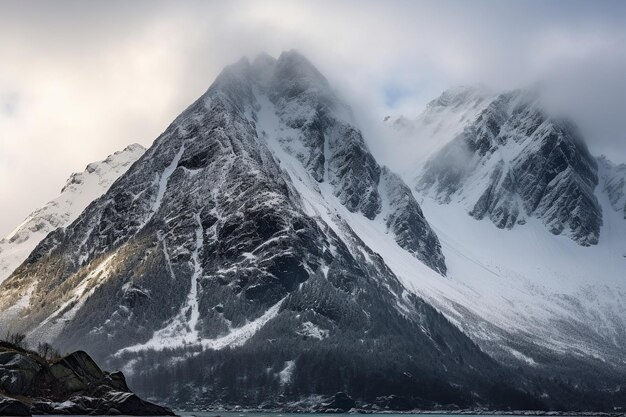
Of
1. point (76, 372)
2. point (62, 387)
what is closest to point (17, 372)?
point (62, 387)

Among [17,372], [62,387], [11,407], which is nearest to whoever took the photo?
[11,407]

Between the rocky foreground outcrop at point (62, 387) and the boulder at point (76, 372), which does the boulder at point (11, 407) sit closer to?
the rocky foreground outcrop at point (62, 387)

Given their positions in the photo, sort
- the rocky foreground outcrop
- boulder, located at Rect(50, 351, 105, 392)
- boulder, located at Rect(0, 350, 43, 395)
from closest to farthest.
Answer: boulder, located at Rect(0, 350, 43, 395), the rocky foreground outcrop, boulder, located at Rect(50, 351, 105, 392)

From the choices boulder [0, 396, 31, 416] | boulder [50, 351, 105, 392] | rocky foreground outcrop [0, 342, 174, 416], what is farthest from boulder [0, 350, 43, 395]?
boulder [0, 396, 31, 416]

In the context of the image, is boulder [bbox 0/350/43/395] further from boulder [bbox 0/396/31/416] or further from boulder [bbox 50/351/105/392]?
boulder [bbox 0/396/31/416]

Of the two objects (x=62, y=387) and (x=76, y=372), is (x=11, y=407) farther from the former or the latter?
Result: (x=76, y=372)

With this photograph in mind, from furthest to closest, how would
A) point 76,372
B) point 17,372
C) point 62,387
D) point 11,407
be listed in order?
point 76,372 < point 62,387 < point 17,372 < point 11,407

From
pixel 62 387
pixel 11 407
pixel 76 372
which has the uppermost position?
pixel 76 372

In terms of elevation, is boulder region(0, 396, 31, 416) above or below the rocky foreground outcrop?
below

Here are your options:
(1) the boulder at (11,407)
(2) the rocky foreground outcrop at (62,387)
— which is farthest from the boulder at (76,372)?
(1) the boulder at (11,407)
